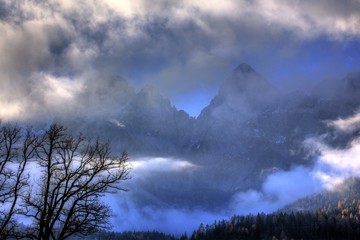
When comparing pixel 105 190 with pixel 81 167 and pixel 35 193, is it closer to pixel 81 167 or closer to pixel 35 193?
pixel 81 167

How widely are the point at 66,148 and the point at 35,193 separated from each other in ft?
9.97

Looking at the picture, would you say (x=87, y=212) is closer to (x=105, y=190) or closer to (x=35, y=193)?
(x=105, y=190)

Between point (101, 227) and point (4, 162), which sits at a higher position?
point (4, 162)

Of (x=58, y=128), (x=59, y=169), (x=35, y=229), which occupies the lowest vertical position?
(x=35, y=229)

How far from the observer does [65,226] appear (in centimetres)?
2167

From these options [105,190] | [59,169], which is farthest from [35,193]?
[105,190]

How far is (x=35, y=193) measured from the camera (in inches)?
891

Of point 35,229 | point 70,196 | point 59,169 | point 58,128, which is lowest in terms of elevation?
point 35,229

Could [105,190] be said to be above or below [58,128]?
below

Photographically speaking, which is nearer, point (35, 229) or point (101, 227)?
point (35, 229)

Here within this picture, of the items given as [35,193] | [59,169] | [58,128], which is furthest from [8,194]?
[58,128]

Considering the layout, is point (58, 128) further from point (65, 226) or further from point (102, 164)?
point (65, 226)

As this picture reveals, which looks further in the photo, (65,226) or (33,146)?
(33,146)

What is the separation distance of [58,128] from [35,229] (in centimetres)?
553
